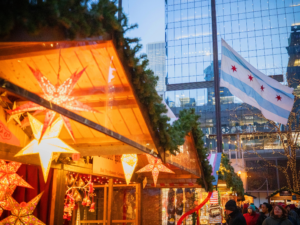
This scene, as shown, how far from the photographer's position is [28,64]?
2506 mm

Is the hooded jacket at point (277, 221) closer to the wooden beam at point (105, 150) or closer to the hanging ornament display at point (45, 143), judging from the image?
the wooden beam at point (105, 150)

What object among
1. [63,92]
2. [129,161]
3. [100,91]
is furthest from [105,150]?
[63,92]

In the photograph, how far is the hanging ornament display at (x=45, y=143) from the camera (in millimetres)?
3979

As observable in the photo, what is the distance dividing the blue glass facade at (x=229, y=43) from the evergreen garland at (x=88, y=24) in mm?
36362

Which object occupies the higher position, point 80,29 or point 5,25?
point 80,29

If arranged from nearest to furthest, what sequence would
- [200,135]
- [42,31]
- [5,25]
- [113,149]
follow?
[5,25]
[42,31]
[113,149]
[200,135]

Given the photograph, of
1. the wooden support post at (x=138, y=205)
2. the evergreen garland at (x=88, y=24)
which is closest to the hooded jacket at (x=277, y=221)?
the evergreen garland at (x=88, y=24)

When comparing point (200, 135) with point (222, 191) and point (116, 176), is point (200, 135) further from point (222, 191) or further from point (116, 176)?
point (222, 191)

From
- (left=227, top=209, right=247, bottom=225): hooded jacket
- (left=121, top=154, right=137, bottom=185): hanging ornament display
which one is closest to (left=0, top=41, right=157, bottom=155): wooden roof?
(left=227, top=209, right=247, bottom=225): hooded jacket

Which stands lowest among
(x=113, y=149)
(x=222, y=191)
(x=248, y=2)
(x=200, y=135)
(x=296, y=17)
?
(x=222, y=191)

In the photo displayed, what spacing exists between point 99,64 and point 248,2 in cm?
4572

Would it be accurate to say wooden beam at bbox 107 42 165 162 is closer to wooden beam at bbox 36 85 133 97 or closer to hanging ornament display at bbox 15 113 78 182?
wooden beam at bbox 36 85 133 97

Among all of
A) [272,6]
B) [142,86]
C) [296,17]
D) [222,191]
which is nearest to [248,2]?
[272,6]

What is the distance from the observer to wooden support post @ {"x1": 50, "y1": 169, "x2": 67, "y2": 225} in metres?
5.37
